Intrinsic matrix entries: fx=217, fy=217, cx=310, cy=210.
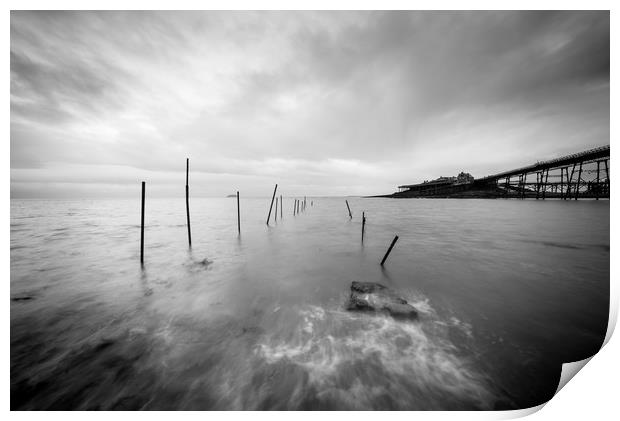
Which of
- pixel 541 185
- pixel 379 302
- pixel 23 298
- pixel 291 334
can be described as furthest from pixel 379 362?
pixel 541 185

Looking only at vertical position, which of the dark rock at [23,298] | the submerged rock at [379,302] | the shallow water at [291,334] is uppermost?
the submerged rock at [379,302]

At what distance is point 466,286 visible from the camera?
25.9ft

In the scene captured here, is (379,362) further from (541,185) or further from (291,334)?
(541,185)

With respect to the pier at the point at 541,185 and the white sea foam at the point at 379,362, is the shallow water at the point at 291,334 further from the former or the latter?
the pier at the point at 541,185

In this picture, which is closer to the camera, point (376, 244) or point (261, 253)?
point (261, 253)

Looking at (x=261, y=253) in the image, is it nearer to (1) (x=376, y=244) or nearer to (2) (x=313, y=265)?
(2) (x=313, y=265)

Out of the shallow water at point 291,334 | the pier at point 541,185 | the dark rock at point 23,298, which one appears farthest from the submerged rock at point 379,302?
the pier at point 541,185

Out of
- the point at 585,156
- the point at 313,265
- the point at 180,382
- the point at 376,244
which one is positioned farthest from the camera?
the point at 585,156

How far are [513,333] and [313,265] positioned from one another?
7.16 m

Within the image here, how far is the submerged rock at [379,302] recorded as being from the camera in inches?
225

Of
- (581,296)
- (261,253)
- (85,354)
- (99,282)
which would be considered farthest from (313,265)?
(581,296)

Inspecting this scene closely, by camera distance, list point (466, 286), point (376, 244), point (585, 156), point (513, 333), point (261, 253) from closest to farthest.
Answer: point (513, 333)
point (466, 286)
point (261, 253)
point (376, 244)
point (585, 156)

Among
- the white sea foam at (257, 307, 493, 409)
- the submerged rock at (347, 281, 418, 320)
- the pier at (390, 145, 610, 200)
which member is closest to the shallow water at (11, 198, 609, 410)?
the white sea foam at (257, 307, 493, 409)
